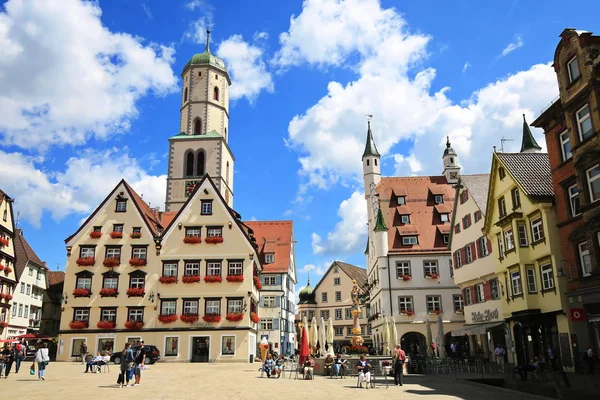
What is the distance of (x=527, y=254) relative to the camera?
31312 mm

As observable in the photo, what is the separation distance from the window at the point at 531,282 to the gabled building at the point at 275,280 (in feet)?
109

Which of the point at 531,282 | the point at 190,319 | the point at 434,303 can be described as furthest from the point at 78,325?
the point at 531,282

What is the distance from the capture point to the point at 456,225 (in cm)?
4544

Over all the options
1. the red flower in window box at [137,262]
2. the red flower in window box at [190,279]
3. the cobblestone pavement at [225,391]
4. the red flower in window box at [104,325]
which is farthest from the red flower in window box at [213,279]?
the cobblestone pavement at [225,391]

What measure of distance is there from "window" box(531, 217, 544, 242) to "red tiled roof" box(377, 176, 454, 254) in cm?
2120

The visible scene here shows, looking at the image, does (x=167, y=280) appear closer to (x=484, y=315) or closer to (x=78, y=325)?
(x=78, y=325)

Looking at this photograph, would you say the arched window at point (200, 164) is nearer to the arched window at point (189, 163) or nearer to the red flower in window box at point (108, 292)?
the arched window at point (189, 163)

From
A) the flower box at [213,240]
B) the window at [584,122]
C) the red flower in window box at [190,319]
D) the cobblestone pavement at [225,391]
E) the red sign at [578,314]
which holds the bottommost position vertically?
the cobblestone pavement at [225,391]

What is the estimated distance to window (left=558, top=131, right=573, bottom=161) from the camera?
2808 centimetres

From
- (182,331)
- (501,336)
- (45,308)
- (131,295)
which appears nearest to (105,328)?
(131,295)

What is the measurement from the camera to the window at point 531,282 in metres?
30.8

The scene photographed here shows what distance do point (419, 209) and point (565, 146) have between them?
27.7 meters

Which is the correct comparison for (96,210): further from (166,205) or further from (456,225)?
(456,225)

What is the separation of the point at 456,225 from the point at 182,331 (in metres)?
25.6
